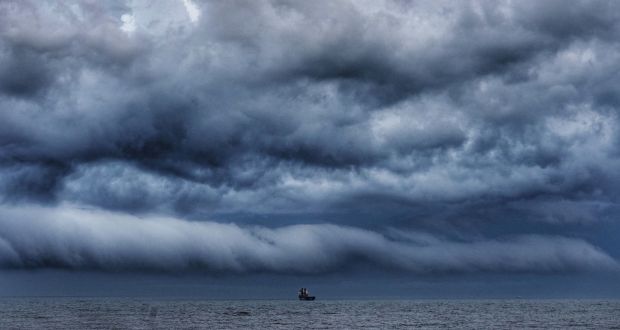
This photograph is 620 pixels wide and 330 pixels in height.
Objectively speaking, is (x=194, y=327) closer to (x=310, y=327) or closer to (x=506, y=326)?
(x=310, y=327)

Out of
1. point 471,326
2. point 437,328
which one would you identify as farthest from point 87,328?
point 471,326

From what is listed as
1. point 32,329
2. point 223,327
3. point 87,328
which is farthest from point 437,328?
point 32,329

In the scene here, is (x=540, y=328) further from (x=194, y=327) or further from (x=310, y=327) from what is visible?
(x=194, y=327)

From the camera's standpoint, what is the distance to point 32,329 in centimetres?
12012

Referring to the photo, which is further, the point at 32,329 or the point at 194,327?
the point at 194,327

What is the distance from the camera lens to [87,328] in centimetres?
12250

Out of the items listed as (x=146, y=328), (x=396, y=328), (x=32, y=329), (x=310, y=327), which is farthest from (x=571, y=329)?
(x=32, y=329)

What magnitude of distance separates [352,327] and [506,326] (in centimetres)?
3295

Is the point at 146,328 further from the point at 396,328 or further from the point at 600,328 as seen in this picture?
the point at 600,328

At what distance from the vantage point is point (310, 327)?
130 m

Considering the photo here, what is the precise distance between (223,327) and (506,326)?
59072mm

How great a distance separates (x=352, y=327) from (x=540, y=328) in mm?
37801

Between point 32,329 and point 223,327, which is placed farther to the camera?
point 223,327

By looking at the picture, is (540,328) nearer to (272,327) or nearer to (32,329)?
(272,327)
